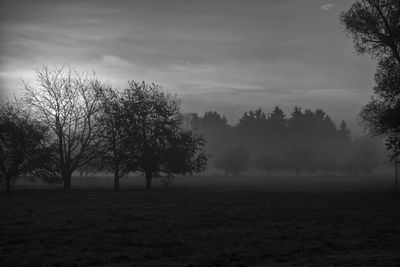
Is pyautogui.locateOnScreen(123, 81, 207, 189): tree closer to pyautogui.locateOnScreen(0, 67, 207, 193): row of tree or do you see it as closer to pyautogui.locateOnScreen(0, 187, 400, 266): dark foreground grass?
pyautogui.locateOnScreen(0, 67, 207, 193): row of tree

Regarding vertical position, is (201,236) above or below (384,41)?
below

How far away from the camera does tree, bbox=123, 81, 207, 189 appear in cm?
5408

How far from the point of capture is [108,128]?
53.8 meters

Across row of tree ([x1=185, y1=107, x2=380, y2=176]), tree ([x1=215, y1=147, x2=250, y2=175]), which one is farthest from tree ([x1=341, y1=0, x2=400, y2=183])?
row of tree ([x1=185, y1=107, x2=380, y2=176])

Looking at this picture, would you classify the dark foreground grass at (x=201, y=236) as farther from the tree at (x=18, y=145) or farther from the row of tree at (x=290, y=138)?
the row of tree at (x=290, y=138)

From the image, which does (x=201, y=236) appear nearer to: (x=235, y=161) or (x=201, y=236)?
(x=201, y=236)

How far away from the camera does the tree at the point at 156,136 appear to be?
54.1 metres

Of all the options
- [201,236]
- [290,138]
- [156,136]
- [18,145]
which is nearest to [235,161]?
[290,138]

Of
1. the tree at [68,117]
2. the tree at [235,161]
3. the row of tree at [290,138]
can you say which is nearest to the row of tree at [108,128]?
the tree at [68,117]

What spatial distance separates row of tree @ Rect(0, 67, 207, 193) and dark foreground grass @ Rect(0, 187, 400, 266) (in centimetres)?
2322

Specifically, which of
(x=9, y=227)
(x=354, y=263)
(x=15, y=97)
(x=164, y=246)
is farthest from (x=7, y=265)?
(x=15, y=97)

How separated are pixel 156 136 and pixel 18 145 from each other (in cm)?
1724

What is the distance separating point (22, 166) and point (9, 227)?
29501 mm

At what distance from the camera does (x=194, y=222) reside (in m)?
23.1
